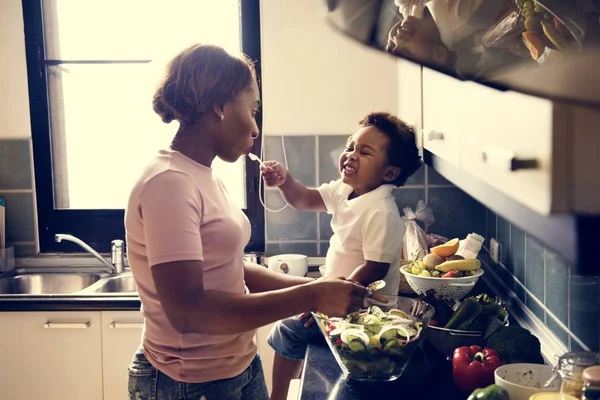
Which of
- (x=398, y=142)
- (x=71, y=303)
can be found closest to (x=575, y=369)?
(x=398, y=142)

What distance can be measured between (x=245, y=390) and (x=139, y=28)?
5.54ft

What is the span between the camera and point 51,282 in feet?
8.82

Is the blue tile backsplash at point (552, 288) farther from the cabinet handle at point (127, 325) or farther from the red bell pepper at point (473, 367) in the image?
the cabinet handle at point (127, 325)

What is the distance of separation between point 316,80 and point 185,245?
5.07 feet

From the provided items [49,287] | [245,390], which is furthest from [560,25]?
[49,287]

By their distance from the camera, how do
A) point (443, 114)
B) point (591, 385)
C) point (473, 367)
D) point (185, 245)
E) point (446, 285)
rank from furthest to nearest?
point (446, 285) < point (443, 114) < point (473, 367) < point (185, 245) < point (591, 385)

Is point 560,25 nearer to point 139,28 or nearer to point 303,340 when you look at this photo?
point 303,340

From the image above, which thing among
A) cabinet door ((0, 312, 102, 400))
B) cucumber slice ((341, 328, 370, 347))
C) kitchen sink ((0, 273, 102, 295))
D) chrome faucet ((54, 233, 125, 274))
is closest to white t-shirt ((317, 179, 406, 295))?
cucumber slice ((341, 328, 370, 347))

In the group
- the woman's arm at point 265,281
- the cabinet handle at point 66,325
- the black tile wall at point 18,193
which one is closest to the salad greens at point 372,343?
the woman's arm at point 265,281

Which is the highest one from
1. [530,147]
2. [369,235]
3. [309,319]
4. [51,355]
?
[530,147]

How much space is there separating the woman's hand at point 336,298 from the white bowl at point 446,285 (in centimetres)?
70

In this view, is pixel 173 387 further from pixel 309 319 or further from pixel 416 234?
pixel 416 234

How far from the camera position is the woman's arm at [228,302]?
4.11ft

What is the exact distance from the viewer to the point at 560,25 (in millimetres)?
814
